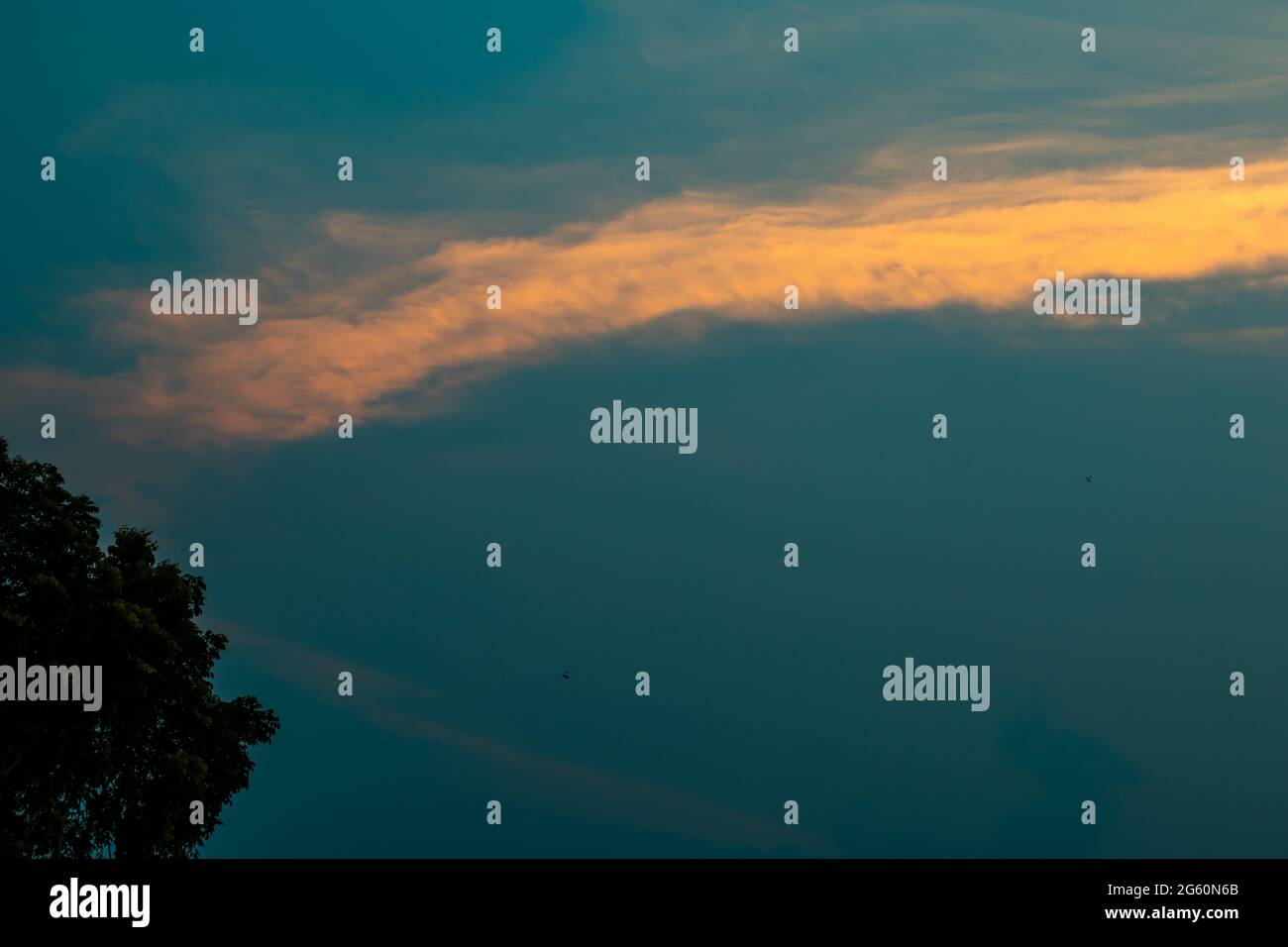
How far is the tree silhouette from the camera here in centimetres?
3884

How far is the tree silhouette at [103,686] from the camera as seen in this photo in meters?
38.8

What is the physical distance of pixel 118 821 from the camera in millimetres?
41562

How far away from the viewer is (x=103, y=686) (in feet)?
130
